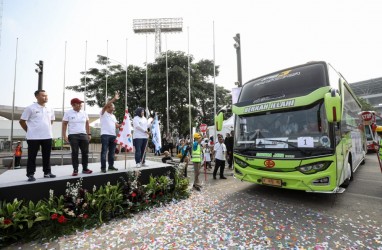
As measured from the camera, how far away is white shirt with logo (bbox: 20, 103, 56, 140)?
4082mm

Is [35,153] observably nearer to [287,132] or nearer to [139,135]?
[139,135]

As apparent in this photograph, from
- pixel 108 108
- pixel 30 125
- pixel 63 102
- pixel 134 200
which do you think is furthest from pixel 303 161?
pixel 63 102

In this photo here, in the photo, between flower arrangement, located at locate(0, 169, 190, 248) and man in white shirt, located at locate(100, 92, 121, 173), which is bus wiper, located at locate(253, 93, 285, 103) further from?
man in white shirt, located at locate(100, 92, 121, 173)

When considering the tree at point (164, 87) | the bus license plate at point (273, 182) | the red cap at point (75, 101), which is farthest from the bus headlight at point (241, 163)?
the tree at point (164, 87)

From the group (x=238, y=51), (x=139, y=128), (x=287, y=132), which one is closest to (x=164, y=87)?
(x=238, y=51)

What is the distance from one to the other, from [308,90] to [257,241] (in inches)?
140

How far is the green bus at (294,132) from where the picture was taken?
4.50 metres

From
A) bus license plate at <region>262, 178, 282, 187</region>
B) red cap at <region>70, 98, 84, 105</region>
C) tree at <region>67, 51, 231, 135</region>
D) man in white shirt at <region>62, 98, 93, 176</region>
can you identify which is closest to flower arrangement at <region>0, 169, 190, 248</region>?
man in white shirt at <region>62, 98, 93, 176</region>

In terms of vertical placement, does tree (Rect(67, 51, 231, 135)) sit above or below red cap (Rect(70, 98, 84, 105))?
above

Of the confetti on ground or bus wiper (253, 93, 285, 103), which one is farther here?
bus wiper (253, 93, 285, 103)

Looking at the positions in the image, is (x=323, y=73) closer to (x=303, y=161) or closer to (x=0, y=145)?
(x=303, y=161)

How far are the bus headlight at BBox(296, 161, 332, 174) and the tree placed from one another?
20599 millimetres

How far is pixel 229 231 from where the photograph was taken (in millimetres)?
3727

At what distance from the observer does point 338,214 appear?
14.6 feet
